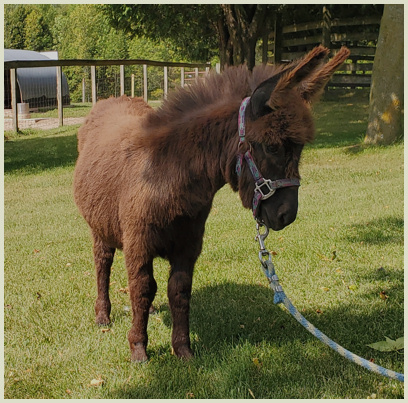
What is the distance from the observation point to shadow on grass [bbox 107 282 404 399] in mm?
3820

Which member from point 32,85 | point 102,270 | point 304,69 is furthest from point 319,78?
point 32,85

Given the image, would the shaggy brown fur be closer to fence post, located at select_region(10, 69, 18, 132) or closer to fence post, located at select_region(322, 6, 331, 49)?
fence post, located at select_region(10, 69, 18, 132)

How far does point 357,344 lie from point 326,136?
13.7 meters

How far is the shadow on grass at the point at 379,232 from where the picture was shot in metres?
7.17

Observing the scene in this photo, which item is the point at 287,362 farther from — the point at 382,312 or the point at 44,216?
the point at 44,216

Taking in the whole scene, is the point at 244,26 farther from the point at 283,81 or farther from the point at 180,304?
the point at 283,81

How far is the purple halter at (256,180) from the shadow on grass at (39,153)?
11.5m

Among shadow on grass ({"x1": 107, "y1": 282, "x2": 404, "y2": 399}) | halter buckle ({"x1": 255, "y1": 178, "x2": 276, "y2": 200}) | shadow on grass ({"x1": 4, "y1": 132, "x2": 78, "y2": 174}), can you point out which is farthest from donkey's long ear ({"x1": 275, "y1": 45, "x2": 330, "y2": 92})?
shadow on grass ({"x1": 4, "y1": 132, "x2": 78, "y2": 174})

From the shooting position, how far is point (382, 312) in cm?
503

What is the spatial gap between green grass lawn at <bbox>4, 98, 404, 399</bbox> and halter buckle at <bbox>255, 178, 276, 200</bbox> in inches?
41.4

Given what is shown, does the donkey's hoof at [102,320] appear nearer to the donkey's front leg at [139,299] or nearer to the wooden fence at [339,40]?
the donkey's front leg at [139,299]

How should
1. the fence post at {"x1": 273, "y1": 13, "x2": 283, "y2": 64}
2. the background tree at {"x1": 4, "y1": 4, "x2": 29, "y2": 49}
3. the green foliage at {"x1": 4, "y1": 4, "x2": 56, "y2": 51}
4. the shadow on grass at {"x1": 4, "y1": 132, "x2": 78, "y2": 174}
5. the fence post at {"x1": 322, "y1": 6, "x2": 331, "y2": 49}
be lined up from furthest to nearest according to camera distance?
the green foliage at {"x1": 4, "y1": 4, "x2": 56, "y2": 51}
the background tree at {"x1": 4, "y1": 4, "x2": 29, "y2": 49}
the fence post at {"x1": 273, "y1": 13, "x2": 283, "y2": 64}
the fence post at {"x1": 322, "y1": 6, "x2": 331, "y2": 49}
the shadow on grass at {"x1": 4, "y1": 132, "x2": 78, "y2": 174}

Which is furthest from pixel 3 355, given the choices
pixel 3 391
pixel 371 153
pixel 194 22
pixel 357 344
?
pixel 194 22

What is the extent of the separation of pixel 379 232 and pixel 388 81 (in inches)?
287
